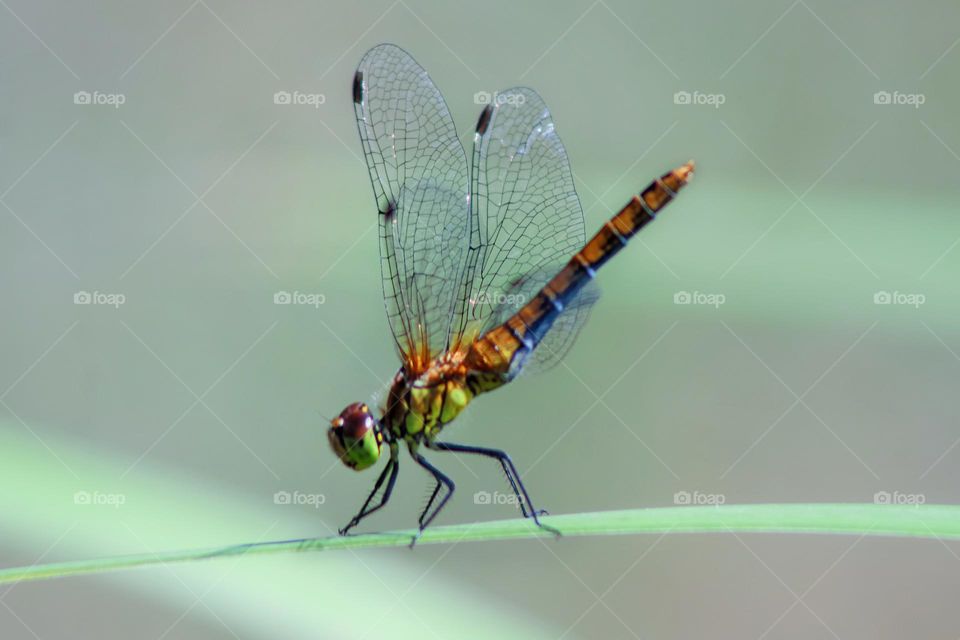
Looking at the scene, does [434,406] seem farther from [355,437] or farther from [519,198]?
[519,198]

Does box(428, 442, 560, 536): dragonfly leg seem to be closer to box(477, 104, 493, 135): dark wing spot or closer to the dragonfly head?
the dragonfly head

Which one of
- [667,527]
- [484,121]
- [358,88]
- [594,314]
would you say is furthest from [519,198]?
[594,314]

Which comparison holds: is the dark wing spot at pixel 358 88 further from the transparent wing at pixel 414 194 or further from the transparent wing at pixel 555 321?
the transparent wing at pixel 555 321

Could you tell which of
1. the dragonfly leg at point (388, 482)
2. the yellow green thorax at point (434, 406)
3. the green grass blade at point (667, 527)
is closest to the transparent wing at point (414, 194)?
the yellow green thorax at point (434, 406)

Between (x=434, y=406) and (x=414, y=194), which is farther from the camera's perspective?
(x=414, y=194)

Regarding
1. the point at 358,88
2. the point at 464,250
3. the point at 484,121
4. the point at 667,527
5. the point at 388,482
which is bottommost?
Result: the point at 388,482

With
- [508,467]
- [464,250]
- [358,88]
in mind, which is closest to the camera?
[508,467]

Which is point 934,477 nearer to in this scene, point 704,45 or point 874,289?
point 874,289
